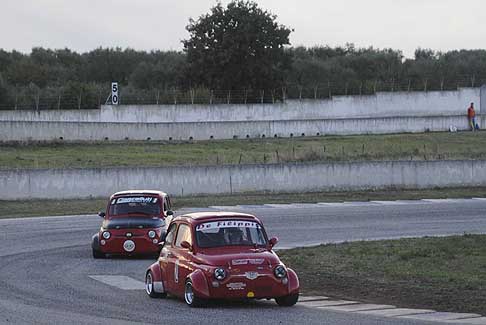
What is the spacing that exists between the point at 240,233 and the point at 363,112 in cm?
5426

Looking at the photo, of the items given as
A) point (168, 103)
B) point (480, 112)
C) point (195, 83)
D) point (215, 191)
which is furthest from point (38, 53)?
point (215, 191)

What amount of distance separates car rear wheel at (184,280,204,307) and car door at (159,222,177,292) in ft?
2.58

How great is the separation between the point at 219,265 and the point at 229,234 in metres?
1.25

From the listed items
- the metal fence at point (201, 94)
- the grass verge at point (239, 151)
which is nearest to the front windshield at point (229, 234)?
the grass verge at point (239, 151)

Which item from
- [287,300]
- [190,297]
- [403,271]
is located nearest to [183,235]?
[190,297]

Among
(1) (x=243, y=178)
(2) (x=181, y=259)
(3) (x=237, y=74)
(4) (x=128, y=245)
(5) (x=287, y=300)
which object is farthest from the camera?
(3) (x=237, y=74)

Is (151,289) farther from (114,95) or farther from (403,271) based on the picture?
(114,95)

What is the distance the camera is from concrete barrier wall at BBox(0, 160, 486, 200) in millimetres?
40062

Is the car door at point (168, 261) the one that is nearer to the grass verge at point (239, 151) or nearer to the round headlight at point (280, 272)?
the round headlight at point (280, 272)

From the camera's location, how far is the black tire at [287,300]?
16.6m

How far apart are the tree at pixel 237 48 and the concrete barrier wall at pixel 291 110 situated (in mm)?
9136

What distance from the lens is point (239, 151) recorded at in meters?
51.6

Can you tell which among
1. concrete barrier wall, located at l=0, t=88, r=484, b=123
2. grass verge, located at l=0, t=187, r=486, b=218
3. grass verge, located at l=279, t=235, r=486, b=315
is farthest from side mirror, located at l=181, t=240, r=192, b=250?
concrete barrier wall, located at l=0, t=88, r=484, b=123

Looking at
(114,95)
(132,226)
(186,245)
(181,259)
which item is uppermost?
(114,95)
